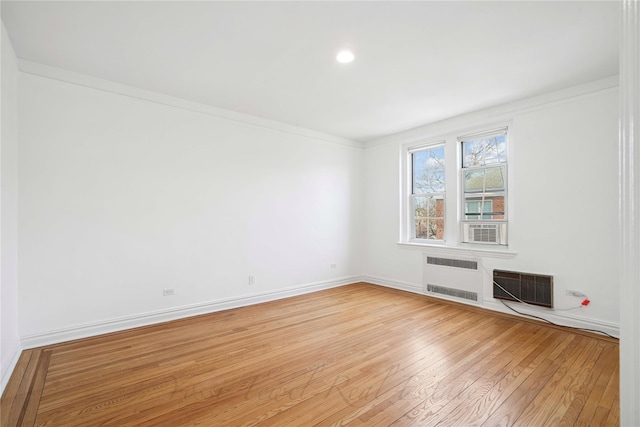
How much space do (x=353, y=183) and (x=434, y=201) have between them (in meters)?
1.60

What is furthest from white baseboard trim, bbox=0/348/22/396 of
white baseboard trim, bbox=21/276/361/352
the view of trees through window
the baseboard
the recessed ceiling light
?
the view of trees through window

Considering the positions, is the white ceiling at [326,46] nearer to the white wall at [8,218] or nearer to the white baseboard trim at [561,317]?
the white wall at [8,218]

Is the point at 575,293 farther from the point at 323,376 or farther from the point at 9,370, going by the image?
the point at 9,370

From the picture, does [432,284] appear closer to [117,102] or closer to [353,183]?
[353,183]

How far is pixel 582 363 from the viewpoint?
276cm

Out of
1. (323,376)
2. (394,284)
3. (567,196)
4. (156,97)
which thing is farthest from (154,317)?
(567,196)

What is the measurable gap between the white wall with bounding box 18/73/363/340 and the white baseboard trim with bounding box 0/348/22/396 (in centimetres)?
22

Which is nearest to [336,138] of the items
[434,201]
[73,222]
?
[434,201]

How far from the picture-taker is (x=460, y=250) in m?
4.68

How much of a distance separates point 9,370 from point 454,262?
5145 millimetres

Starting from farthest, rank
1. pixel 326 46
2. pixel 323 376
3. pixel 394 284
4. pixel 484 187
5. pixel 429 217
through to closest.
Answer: pixel 394 284
pixel 429 217
pixel 484 187
pixel 326 46
pixel 323 376

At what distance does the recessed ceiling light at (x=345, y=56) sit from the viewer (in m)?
2.90

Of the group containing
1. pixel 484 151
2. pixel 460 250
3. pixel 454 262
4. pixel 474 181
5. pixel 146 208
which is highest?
pixel 484 151

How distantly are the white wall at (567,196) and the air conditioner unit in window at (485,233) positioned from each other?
17cm
